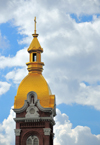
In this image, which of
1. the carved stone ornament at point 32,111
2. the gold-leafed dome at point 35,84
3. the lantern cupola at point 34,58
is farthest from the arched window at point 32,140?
the lantern cupola at point 34,58

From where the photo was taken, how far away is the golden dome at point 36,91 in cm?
8075

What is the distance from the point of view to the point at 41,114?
80062mm

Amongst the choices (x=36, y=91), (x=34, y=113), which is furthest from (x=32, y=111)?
(x=36, y=91)

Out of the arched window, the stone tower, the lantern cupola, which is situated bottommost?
the arched window

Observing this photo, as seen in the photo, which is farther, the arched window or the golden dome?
the golden dome

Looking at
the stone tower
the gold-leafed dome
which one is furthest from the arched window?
the gold-leafed dome

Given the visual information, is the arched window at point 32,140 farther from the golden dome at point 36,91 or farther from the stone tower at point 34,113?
the golden dome at point 36,91

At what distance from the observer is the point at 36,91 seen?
267 feet

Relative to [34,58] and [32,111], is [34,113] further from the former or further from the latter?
[34,58]

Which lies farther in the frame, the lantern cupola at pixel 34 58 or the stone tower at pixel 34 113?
the lantern cupola at pixel 34 58

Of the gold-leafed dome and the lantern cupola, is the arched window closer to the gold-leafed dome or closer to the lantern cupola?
the gold-leafed dome

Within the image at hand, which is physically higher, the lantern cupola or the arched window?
the lantern cupola

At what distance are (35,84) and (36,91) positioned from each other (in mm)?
1379

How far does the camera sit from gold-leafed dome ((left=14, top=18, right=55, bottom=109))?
80.9 meters
